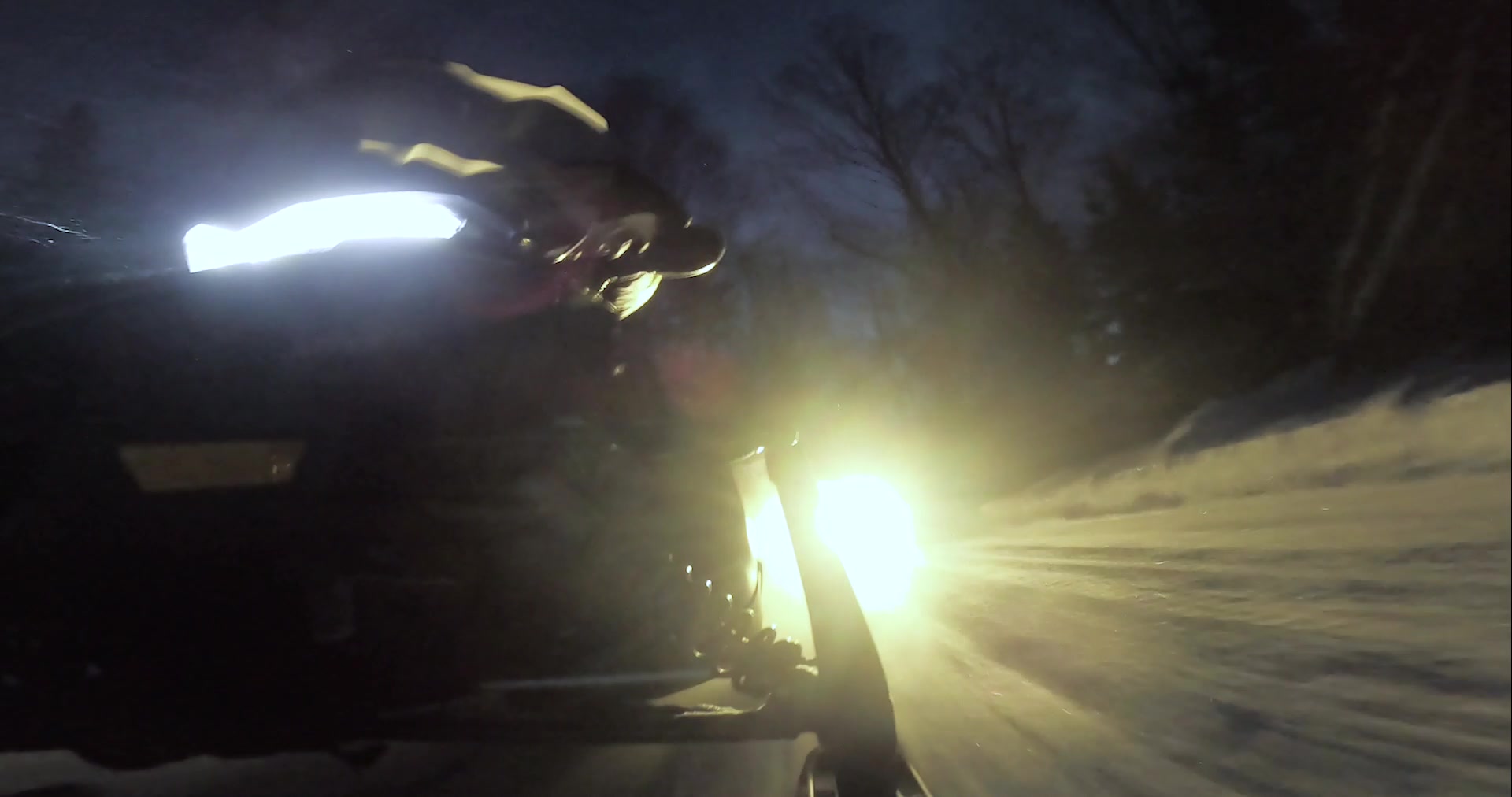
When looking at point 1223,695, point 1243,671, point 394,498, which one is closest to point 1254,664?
point 1243,671

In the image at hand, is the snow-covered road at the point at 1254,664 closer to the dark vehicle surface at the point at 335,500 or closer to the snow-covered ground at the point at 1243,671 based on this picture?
the snow-covered ground at the point at 1243,671

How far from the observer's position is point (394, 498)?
3.21 metres

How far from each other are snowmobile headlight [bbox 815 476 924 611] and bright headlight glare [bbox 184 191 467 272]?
18.8 ft

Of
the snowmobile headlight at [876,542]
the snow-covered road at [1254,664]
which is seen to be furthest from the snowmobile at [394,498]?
the snowmobile headlight at [876,542]

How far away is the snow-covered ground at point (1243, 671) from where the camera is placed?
267 centimetres

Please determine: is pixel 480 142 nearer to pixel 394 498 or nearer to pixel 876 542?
pixel 394 498

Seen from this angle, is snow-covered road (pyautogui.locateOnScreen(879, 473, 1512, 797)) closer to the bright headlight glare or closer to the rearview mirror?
the rearview mirror

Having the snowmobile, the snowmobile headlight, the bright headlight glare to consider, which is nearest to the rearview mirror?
the snowmobile

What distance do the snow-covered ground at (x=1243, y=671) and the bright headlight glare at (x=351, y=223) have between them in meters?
1.66

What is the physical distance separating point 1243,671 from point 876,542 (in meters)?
7.07

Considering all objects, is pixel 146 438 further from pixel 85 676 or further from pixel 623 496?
pixel 623 496

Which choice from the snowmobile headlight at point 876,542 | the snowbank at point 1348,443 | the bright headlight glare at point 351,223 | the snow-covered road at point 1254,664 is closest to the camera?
the snowbank at point 1348,443

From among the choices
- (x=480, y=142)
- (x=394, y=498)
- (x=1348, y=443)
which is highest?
(x=480, y=142)

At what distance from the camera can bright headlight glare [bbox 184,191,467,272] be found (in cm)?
328
